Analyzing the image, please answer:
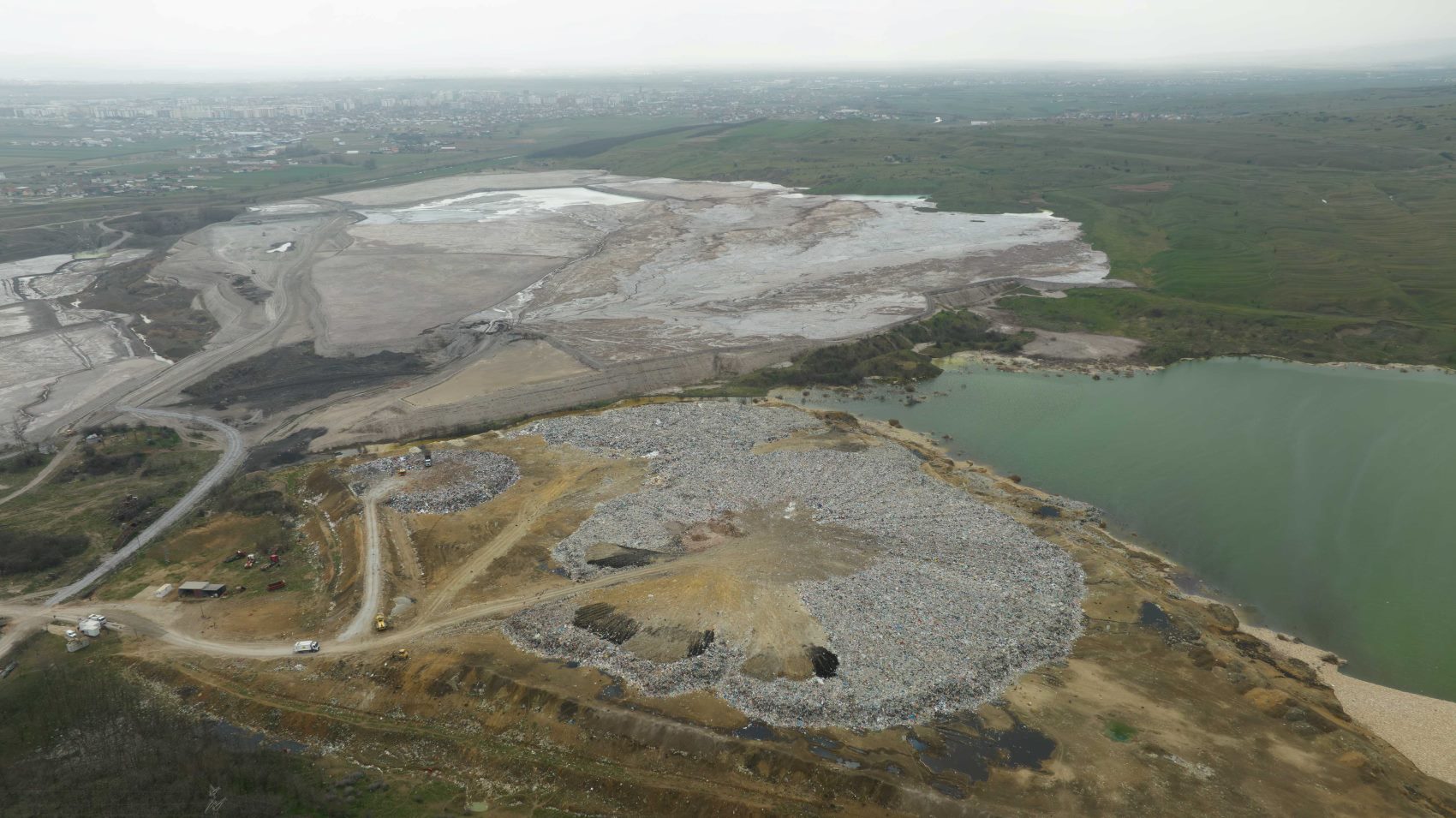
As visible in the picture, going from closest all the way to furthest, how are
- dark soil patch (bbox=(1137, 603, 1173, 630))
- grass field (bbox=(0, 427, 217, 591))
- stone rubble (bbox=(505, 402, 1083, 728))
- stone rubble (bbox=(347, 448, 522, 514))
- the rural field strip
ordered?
stone rubble (bbox=(505, 402, 1083, 728))
the rural field strip
dark soil patch (bbox=(1137, 603, 1173, 630))
grass field (bbox=(0, 427, 217, 591))
stone rubble (bbox=(347, 448, 522, 514))

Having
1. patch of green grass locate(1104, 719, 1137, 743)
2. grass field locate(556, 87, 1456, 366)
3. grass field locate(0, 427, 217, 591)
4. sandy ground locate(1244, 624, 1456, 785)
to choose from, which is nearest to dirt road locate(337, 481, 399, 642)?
grass field locate(0, 427, 217, 591)

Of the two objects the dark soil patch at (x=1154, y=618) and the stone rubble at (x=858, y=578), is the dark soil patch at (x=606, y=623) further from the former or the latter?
the dark soil patch at (x=1154, y=618)

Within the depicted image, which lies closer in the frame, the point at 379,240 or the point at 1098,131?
the point at 379,240

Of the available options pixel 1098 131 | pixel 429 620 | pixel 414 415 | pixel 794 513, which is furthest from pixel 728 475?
pixel 1098 131

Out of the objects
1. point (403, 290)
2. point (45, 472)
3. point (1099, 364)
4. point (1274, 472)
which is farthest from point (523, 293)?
point (1274, 472)

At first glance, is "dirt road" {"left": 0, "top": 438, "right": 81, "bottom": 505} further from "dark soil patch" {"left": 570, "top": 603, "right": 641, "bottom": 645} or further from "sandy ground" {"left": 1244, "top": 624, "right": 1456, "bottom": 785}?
"sandy ground" {"left": 1244, "top": 624, "right": 1456, "bottom": 785}

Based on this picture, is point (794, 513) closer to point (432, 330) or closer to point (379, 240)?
point (432, 330)
